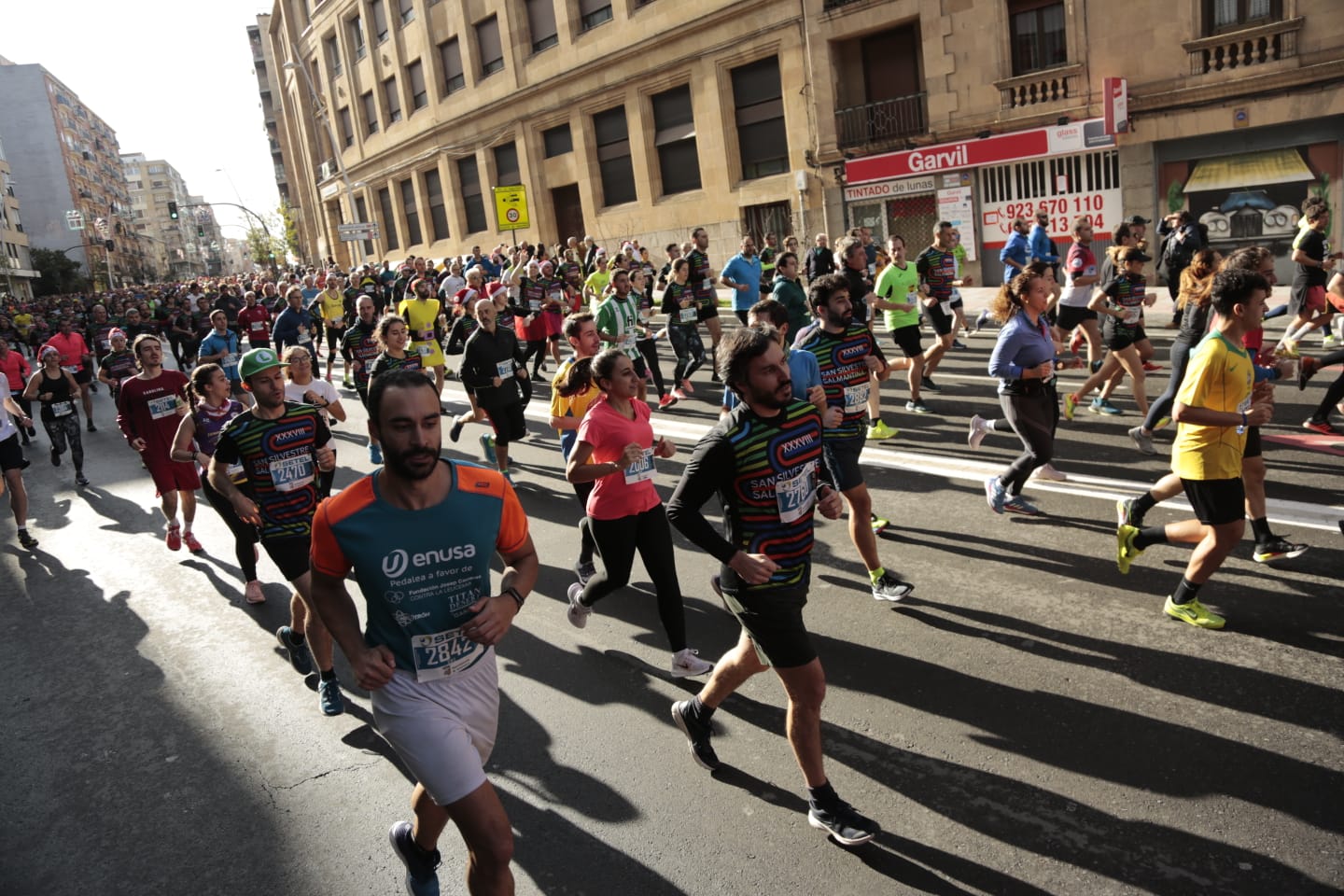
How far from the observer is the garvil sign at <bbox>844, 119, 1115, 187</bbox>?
62.0 feet

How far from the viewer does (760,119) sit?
25.6 metres

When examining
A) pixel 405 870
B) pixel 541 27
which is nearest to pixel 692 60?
pixel 541 27

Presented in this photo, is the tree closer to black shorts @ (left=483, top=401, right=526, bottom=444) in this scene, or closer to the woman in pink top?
black shorts @ (left=483, top=401, right=526, bottom=444)

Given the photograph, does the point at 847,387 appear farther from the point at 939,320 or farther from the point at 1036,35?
the point at 1036,35

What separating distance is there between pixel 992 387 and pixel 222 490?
8.45 m

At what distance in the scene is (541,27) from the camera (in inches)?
1267

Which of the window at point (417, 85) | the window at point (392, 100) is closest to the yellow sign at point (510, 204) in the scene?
the window at point (417, 85)

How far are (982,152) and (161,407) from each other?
18.0m

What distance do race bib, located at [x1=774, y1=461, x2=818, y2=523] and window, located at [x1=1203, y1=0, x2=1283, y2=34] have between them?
18.1m

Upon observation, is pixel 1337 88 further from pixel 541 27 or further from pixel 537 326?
pixel 541 27

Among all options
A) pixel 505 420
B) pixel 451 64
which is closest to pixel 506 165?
pixel 451 64

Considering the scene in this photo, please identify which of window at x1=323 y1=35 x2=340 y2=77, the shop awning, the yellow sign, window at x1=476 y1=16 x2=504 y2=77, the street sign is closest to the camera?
the shop awning

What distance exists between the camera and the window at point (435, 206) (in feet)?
136

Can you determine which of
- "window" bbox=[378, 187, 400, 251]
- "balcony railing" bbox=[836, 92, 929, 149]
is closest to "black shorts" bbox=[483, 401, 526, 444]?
"balcony railing" bbox=[836, 92, 929, 149]
